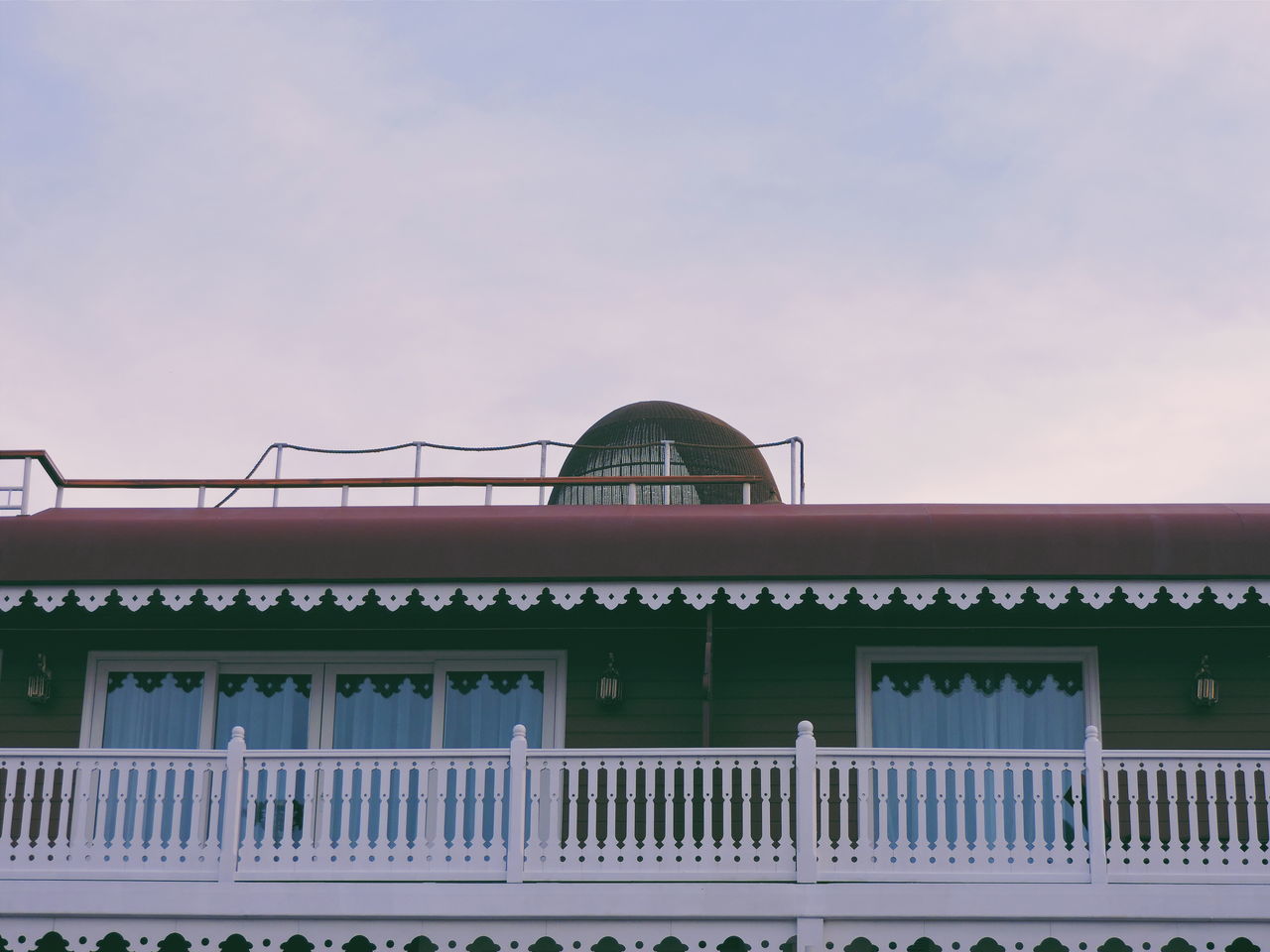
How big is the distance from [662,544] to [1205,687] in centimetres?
495

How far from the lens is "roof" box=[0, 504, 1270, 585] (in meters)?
12.8

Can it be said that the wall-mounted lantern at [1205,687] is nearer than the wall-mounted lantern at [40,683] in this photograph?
Yes

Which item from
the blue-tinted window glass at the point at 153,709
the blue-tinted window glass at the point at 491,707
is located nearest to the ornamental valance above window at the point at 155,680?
the blue-tinted window glass at the point at 153,709

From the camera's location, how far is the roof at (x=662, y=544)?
1279 cm

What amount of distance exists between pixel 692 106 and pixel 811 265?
2469 mm

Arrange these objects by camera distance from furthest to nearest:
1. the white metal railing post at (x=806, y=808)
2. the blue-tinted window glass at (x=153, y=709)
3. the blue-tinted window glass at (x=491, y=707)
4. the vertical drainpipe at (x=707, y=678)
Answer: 1. the blue-tinted window glass at (x=153, y=709)
2. the blue-tinted window glass at (x=491, y=707)
3. the vertical drainpipe at (x=707, y=678)
4. the white metal railing post at (x=806, y=808)

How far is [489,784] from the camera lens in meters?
14.6

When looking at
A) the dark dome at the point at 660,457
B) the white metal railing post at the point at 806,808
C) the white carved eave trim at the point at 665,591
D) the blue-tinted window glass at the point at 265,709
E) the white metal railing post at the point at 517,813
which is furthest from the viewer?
the dark dome at the point at 660,457

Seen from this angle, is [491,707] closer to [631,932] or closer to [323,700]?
[323,700]

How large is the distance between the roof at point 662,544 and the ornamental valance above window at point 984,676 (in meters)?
1.62

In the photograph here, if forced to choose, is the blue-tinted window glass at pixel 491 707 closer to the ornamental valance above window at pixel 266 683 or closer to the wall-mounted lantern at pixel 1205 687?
the ornamental valance above window at pixel 266 683

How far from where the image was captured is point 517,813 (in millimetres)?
12031

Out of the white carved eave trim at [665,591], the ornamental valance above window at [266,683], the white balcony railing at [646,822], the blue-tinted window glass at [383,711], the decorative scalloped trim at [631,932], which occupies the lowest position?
the decorative scalloped trim at [631,932]

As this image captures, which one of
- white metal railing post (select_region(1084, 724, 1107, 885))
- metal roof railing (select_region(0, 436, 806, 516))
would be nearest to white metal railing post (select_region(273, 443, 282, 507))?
metal roof railing (select_region(0, 436, 806, 516))
